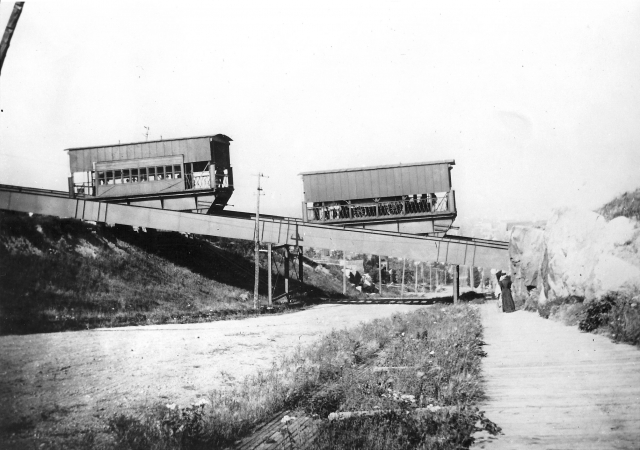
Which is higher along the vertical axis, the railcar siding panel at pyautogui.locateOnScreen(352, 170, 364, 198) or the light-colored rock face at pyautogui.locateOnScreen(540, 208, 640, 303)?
the railcar siding panel at pyautogui.locateOnScreen(352, 170, 364, 198)

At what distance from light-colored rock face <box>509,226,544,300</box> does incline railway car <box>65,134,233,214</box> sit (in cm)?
1502

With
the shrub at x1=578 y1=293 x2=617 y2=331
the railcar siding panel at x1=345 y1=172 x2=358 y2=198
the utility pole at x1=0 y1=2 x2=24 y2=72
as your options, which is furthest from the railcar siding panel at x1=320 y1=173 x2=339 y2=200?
the utility pole at x1=0 y1=2 x2=24 y2=72

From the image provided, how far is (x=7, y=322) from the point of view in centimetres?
1568

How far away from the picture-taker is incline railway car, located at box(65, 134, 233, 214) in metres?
25.3

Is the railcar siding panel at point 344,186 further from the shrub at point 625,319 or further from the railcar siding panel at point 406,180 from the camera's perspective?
the shrub at point 625,319

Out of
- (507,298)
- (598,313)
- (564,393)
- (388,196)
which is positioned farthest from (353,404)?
(388,196)

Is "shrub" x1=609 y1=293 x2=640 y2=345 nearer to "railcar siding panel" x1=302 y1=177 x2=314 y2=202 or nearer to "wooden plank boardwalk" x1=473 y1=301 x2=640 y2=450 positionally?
"wooden plank boardwalk" x1=473 y1=301 x2=640 y2=450

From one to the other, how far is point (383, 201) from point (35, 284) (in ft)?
54.1

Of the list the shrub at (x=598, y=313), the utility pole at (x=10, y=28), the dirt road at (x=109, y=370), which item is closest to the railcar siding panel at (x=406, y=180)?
the dirt road at (x=109, y=370)

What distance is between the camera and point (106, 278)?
24438 millimetres

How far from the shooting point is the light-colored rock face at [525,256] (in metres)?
17.9

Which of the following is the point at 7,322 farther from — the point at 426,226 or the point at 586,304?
the point at 426,226

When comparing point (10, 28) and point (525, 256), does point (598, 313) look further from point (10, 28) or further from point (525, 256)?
point (10, 28)

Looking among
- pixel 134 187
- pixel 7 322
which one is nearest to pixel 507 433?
pixel 7 322
